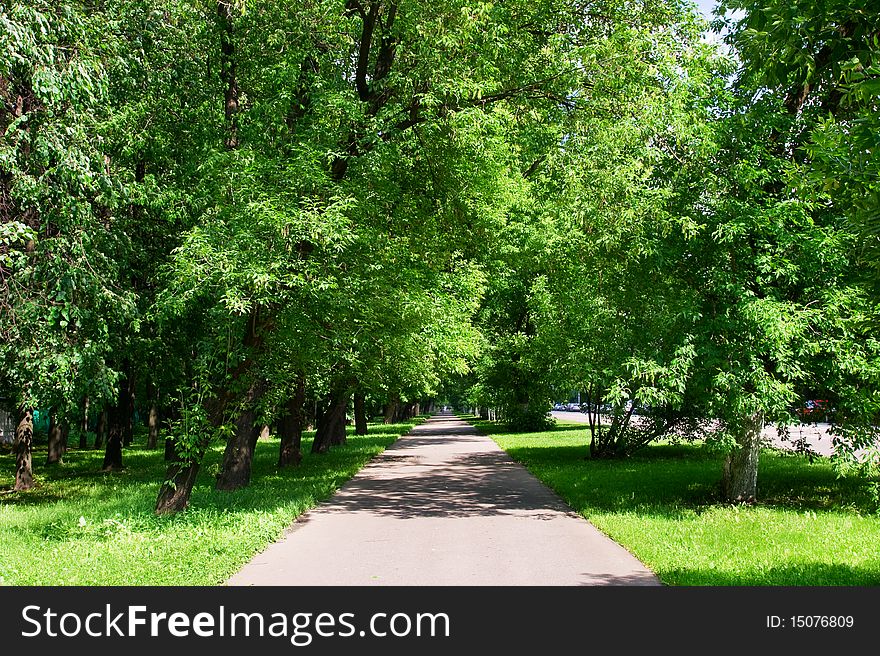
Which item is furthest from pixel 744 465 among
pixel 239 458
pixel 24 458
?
pixel 24 458

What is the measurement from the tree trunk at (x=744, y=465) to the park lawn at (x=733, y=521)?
0.27m

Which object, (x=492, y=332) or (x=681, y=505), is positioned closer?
(x=681, y=505)

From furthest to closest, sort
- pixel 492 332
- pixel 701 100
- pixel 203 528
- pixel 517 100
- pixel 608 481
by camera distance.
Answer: pixel 492 332
pixel 608 481
pixel 517 100
pixel 701 100
pixel 203 528

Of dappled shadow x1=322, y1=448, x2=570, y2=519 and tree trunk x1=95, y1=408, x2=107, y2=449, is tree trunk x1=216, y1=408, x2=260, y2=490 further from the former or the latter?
tree trunk x1=95, y1=408, x2=107, y2=449

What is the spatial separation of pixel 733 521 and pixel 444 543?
4.21 m

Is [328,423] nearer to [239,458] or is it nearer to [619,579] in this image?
[239,458]

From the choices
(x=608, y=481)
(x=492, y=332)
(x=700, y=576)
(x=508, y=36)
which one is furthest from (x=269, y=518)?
(x=492, y=332)

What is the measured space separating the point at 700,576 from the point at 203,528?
5998mm

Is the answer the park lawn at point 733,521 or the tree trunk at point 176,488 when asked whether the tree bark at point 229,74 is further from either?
the park lawn at point 733,521

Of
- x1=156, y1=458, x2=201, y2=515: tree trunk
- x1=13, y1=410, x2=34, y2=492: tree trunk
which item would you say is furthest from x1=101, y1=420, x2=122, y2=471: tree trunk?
x1=156, y1=458, x2=201, y2=515: tree trunk

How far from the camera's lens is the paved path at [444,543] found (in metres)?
7.27

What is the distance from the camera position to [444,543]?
9.13 meters

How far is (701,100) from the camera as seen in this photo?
11773mm

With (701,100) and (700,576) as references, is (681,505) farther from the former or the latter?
(701,100)
